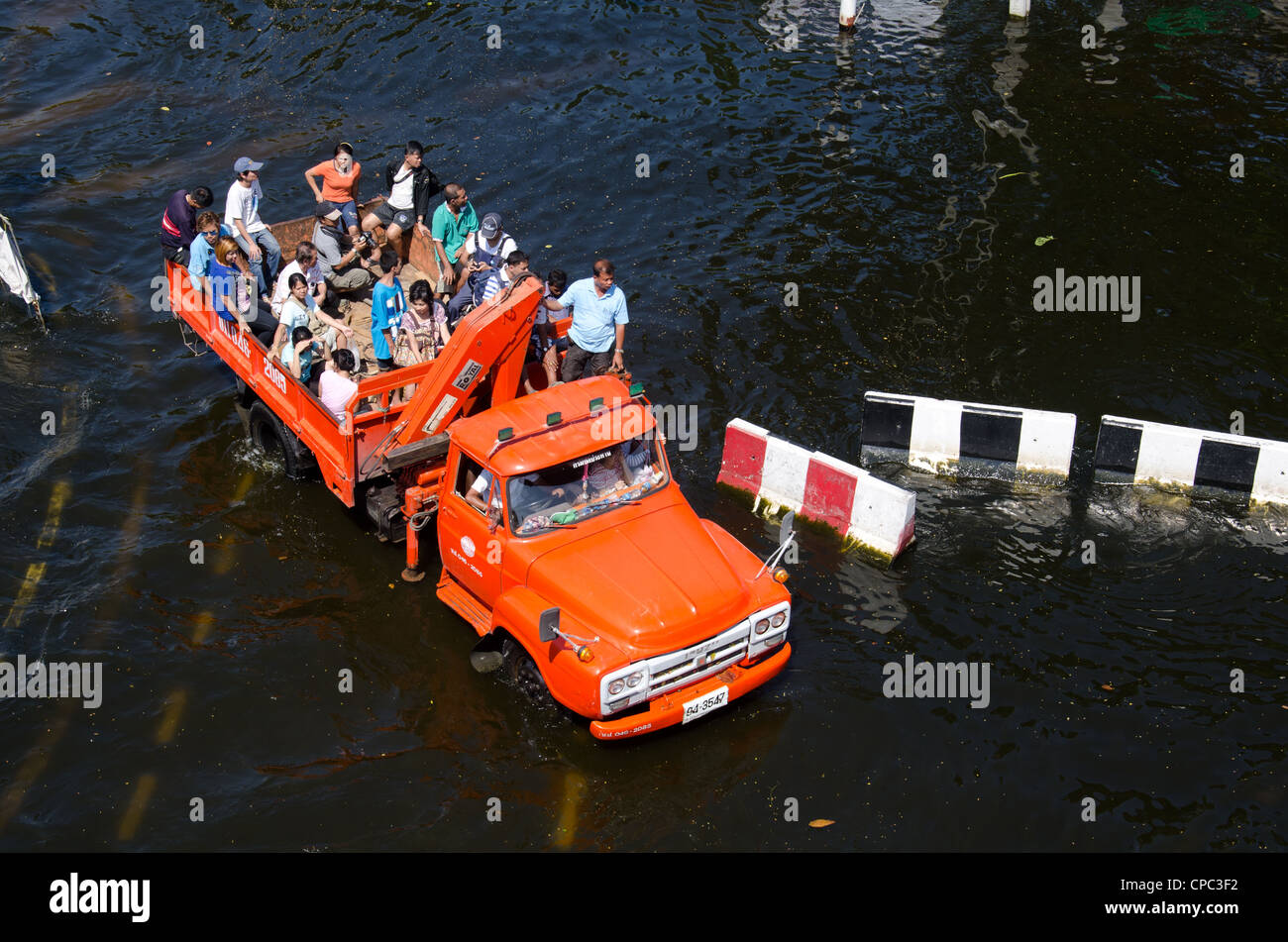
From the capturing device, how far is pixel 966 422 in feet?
41.3

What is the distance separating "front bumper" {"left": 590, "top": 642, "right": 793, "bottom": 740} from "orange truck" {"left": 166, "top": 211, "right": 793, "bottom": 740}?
0.01m

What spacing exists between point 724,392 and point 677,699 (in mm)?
6255

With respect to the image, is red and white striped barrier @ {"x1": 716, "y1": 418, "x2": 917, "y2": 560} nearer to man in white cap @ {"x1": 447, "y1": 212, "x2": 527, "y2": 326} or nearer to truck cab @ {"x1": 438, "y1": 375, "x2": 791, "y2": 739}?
truck cab @ {"x1": 438, "y1": 375, "x2": 791, "y2": 739}

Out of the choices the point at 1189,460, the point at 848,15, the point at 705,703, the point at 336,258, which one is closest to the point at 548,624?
the point at 705,703

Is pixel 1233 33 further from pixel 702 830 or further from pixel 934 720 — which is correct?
pixel 702 830

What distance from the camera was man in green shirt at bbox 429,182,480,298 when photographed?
13.7 meters

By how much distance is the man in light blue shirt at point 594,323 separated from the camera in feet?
39.3

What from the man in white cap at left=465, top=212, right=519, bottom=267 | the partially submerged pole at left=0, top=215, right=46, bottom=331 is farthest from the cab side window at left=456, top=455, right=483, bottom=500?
the partially submerged pole at left=0, top=215, right=46, bottom=331

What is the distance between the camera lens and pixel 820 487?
11922 millimetres

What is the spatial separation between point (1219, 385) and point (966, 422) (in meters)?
4.21

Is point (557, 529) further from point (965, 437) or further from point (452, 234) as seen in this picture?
point (452, 234)

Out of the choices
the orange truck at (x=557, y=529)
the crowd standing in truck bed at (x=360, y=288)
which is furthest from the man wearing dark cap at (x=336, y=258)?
the orange truck at (x=557, y=529)
